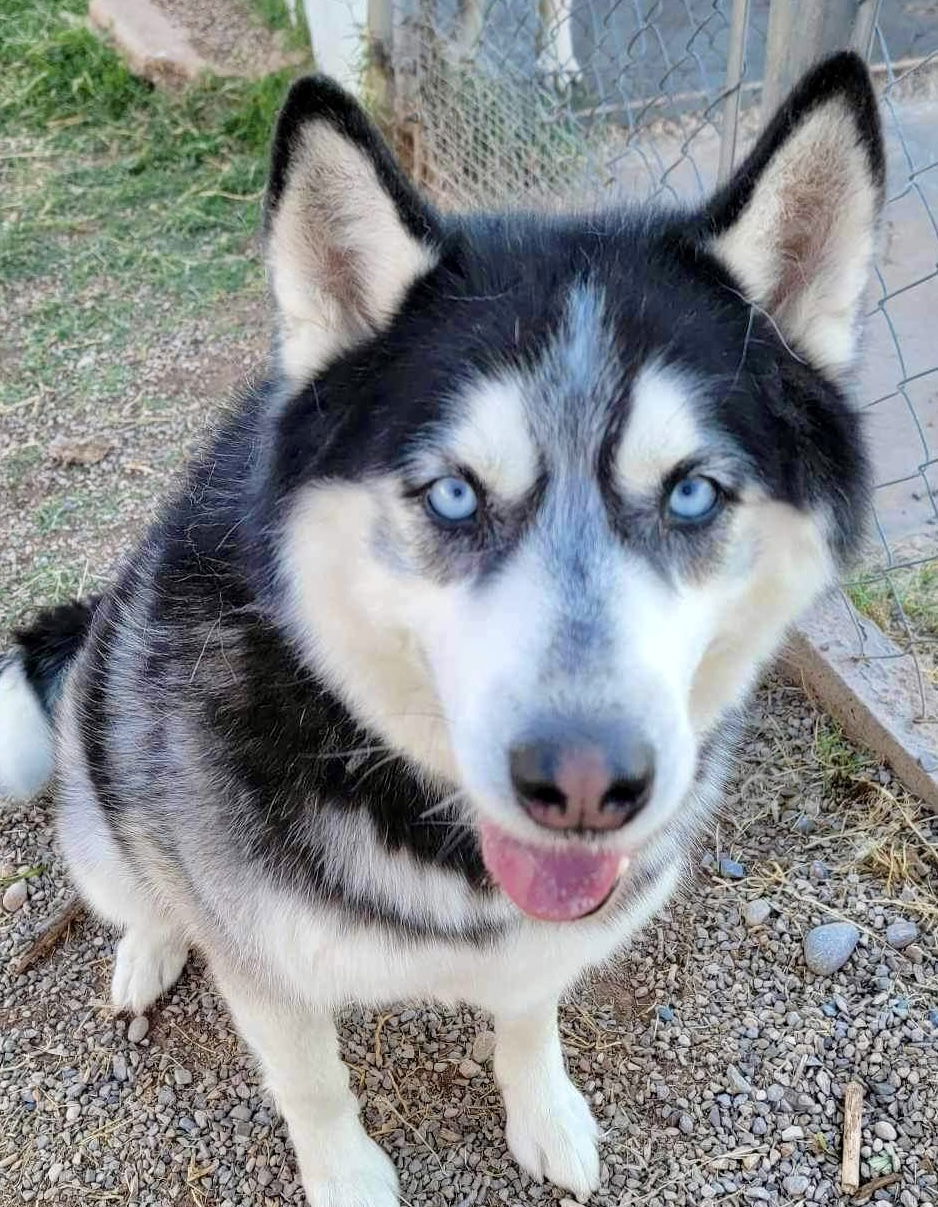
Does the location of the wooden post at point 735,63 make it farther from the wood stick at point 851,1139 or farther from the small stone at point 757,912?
the wood stick at point 851,1139

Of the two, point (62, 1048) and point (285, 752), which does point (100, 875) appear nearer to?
point (62, 1048)

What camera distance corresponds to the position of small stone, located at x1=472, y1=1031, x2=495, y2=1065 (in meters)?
2.41

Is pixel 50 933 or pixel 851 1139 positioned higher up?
pixel 50 933

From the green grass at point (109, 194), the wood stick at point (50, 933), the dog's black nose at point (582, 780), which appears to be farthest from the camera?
the green grass at point (109, 194)

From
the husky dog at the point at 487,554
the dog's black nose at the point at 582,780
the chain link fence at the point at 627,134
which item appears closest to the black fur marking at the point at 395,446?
the husky dog at the point at 487,554

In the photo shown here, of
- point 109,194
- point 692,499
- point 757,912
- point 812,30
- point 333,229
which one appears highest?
point 333,229

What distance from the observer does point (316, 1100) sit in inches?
80.9

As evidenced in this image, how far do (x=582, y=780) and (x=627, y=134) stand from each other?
372 cm

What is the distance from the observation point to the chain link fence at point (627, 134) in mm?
3424

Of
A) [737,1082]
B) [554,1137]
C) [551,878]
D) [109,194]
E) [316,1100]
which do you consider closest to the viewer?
[551,878]

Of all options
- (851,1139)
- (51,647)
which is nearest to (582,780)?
Result: (851,1139)

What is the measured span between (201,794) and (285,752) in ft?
0.70

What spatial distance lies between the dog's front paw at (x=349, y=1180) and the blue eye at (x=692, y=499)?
1461 mm

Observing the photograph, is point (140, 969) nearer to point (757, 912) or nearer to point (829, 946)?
point (757, 912)
